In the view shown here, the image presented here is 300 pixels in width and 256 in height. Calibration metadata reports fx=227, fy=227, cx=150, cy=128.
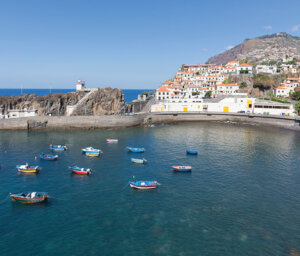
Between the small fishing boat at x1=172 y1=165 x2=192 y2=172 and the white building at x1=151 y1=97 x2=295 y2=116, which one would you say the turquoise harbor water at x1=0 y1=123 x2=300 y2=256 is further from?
the white building at x1=151 y1=97 x2=295 y2=116

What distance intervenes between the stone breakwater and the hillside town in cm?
834

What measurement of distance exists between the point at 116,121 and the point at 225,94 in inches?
2889

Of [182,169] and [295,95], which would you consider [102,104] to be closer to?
[182,169]

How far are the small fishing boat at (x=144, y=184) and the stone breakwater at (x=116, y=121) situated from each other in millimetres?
56044

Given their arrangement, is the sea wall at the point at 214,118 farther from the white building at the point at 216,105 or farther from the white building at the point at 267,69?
the white building at the point at 267,69

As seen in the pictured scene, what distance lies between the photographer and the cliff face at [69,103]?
101m

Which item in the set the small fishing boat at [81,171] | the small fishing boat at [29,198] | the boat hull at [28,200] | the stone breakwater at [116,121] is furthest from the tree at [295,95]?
the boat hull at [28,200]

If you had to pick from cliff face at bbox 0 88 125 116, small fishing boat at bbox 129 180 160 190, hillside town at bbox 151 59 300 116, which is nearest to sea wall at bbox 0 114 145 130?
cliff face at bbox 0 88 125 116

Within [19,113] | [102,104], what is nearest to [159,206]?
[102,104]

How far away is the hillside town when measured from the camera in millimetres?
116125

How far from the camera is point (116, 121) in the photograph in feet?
303

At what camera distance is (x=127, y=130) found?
89.2 m

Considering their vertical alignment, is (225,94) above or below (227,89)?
below

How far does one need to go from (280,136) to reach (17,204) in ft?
266
